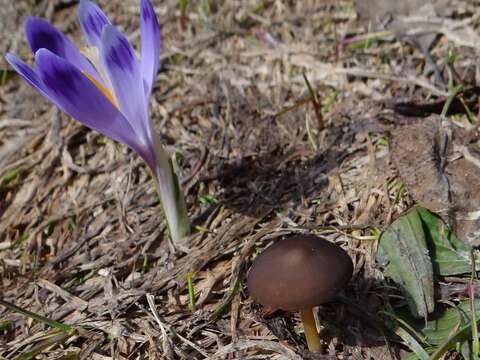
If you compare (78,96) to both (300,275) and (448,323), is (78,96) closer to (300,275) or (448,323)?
(300,275)

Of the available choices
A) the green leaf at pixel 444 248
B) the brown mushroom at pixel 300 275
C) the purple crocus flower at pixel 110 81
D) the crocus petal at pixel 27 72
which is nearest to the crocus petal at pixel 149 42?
the purple crocus flower at pixel 110 81

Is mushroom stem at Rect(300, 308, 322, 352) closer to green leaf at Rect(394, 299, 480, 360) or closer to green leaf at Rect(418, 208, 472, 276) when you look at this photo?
green leaf at Rect(394, 299, 480, 360)

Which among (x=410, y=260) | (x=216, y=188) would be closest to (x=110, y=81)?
(x=216, y=188)

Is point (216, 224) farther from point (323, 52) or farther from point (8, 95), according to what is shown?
point (8, 95)

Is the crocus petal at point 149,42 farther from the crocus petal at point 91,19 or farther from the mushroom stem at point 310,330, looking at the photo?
the mushroom stem at point 310,330

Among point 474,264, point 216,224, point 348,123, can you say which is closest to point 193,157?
point 216,224

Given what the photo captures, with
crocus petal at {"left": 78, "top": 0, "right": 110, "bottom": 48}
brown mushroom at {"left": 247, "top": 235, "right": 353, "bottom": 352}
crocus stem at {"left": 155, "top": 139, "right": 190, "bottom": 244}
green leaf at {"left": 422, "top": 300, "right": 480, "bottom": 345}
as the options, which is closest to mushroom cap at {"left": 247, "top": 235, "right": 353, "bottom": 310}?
brown mushroom at {"left": 247, "top": 235, "right": 353, "bottom": 352}
